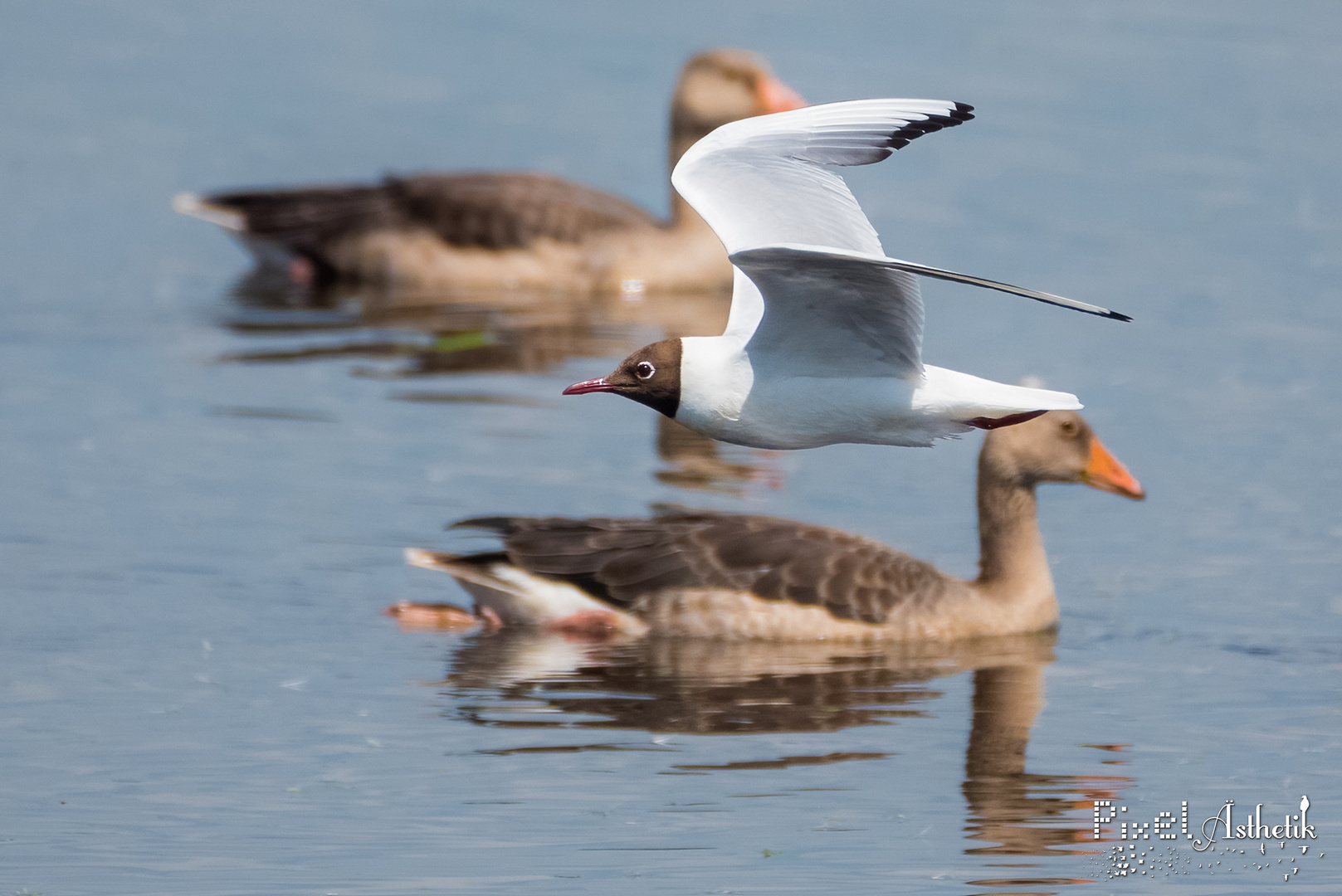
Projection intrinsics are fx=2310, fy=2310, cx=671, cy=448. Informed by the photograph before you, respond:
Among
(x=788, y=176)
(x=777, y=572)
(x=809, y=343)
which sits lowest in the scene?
(x=777, y=572)

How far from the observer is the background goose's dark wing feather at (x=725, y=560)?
1207 cm

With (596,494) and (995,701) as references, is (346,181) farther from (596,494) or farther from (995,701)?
(995,701)

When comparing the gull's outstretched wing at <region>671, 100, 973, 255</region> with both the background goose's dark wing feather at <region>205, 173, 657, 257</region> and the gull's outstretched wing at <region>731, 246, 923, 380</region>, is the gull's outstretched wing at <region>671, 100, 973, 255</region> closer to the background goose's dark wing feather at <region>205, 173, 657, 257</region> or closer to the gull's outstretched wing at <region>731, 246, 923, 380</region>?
the gull's outstretched wing at <region>731, 246, 923, 380</region>

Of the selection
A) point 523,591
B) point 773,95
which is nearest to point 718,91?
point 773,95

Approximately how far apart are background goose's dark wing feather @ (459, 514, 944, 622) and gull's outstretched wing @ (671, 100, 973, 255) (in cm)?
371

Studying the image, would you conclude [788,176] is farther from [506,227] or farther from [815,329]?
[506,227]

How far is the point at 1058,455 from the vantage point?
1245cm

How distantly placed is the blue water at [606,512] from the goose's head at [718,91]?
186cm

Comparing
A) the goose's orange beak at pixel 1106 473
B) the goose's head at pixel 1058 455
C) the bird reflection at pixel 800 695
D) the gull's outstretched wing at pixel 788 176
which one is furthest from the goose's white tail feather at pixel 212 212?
the gull's outstretched wing at pixel 788 176

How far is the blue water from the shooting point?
9.39 m

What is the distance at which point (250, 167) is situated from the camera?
24422 millimetres

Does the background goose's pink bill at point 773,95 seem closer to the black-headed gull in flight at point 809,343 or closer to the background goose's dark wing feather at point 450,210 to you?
the background goose's dark wing feather at point 450,210

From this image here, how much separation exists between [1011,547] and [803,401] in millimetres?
4263

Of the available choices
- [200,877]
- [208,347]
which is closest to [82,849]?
[200,877]
